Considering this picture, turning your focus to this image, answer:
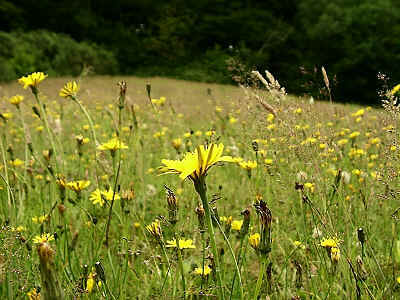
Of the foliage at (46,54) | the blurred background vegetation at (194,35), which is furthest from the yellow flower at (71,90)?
the foliage at (46,54)

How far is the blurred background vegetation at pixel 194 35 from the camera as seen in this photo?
1103 cm

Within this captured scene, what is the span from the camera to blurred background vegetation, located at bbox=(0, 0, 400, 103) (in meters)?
11.0

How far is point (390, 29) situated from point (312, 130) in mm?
12279

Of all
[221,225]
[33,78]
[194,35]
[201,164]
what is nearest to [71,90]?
[33,78]

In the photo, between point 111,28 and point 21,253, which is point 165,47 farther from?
point 21,253

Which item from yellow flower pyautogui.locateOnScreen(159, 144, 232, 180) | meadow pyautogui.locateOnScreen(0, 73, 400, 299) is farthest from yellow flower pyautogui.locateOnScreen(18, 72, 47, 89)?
yellow flower pyautogui.locateOnScreen(159, 144, 232, 180)

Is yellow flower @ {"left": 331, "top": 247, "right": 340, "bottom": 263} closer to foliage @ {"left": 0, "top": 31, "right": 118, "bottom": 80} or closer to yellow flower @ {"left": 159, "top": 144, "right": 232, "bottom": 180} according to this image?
yellow flower @ {"left": 159, "top": 144, "right": 232, "bottom": 180}

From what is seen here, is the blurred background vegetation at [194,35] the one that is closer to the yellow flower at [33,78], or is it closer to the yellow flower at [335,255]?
the yellow flower at [33,78]

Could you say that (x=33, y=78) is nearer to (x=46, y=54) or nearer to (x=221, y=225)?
(x=221, y=225)

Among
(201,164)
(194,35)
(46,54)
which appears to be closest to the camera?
(201,164)

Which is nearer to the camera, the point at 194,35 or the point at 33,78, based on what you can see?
the point at 33,78

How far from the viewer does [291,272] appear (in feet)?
4.41

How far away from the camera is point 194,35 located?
14164 mm

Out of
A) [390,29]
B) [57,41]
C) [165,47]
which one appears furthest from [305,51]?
[57,41]
